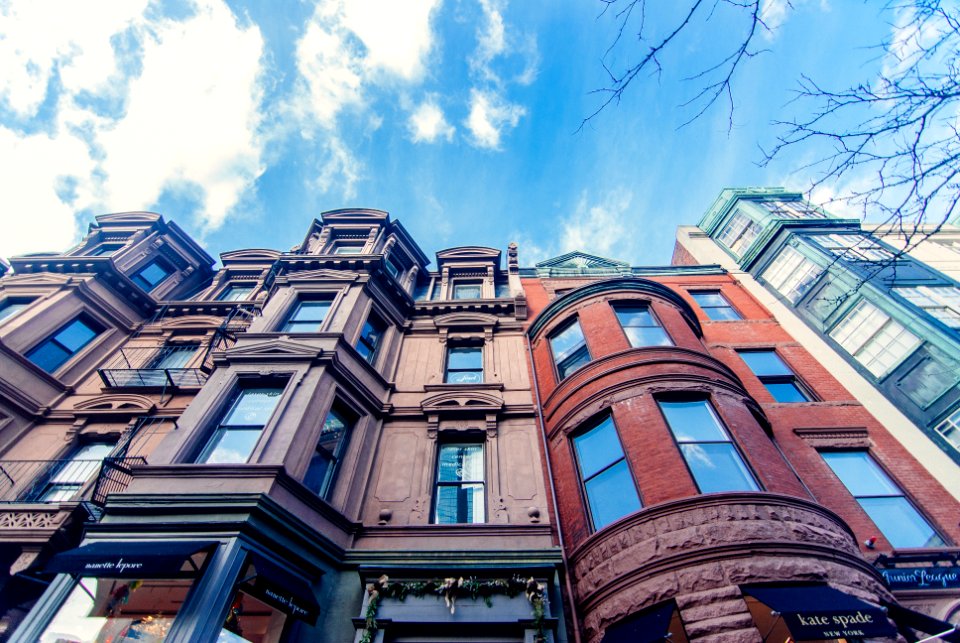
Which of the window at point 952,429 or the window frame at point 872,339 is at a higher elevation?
the window frame at point 872,339

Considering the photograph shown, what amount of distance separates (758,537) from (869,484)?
643cm

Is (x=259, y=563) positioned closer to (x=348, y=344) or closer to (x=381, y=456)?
(x=381, y=456)

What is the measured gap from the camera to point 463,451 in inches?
465

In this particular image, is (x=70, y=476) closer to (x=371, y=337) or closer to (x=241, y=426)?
(x=241, y=426)

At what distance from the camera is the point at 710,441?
Result: 31.1ft

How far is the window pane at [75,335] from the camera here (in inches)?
599

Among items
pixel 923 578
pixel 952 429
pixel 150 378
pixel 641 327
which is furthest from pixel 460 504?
pixel 952 429

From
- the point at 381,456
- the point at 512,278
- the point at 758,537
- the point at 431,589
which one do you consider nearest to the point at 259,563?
the point at 431,589

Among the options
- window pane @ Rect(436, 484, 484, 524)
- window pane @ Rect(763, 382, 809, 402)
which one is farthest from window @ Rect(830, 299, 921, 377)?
window pane @ Rect(436, 484, 484, 524)

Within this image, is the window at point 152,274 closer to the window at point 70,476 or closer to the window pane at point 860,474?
the window at point 70,476

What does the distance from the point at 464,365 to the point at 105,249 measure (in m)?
16.5

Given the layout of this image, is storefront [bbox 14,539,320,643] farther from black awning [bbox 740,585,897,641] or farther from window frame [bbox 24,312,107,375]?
window frame [bbox 24,312,107,375]

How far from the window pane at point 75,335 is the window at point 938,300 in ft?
94.4

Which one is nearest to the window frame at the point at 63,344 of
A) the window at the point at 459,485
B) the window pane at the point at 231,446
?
the window pane at the point at 231,446
